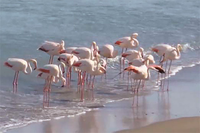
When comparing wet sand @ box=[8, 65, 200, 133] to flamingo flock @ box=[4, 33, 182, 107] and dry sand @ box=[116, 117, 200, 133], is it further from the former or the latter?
flamingo flock @ box=[4, 33, 182, 107]

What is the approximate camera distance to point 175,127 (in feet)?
27.5

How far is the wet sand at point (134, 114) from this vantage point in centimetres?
834

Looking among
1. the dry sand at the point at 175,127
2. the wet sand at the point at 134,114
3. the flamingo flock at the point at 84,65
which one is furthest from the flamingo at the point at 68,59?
the dry sand at the point at 175,127

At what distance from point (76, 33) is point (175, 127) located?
766 centimetres

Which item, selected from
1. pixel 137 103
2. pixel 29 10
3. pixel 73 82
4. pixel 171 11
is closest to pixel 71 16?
pixel 29 10

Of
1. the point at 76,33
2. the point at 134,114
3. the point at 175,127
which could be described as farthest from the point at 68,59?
the point at 76,33

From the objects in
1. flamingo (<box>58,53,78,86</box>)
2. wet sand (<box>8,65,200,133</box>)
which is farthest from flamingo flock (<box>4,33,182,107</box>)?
wet sand (<box>8,65,200,133</box>)

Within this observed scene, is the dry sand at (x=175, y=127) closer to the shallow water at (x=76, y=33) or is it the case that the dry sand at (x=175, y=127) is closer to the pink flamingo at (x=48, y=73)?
the shallow water at (x=76, y=33)

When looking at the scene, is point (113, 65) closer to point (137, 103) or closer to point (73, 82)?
point (73, 82)

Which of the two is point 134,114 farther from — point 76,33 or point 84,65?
point 76,33

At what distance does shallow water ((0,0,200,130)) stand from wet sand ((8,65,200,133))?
34 cm

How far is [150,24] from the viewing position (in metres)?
17.6

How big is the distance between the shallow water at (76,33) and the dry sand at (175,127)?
137 centimetres

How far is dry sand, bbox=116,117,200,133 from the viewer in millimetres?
→ 8195
